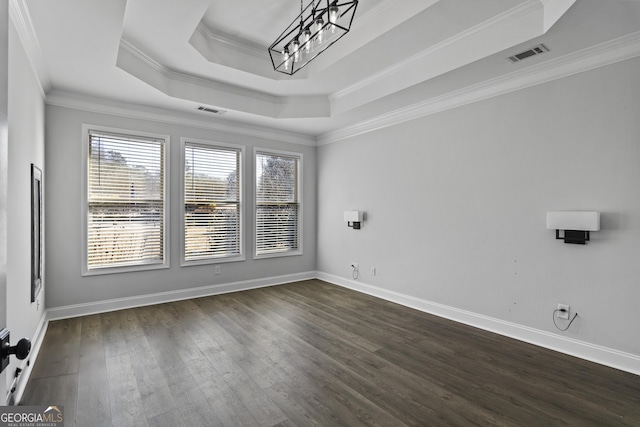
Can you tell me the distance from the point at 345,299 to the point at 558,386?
9.23 feet

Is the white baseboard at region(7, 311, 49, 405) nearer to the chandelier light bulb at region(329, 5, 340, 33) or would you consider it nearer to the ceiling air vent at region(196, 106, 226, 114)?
the ceiling air vent at region(196, 106, 226, 114)

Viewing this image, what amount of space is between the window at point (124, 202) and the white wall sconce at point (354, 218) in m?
2.83

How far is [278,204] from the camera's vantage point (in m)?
5.94

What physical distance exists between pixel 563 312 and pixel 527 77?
2391 mm

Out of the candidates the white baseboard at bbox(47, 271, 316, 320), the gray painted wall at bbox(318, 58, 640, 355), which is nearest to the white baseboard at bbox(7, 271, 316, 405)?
the white baseboard at bbox(47, 271, 316, 320)

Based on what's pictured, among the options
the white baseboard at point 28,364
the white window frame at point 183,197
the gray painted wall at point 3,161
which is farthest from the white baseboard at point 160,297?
the gray painted wall at point 3,161

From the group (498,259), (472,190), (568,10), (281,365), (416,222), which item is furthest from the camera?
(416,222)

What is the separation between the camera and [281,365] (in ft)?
9.41

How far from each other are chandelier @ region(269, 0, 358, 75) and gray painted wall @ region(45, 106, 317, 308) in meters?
2.09

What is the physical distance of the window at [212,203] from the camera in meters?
4.98

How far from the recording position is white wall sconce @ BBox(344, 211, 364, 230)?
537 centimetres

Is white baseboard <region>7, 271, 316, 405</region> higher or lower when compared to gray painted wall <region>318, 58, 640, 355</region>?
lower

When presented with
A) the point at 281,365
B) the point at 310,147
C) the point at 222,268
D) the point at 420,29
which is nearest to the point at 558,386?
the point at 281,365

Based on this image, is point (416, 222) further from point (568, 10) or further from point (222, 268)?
point (222, 268)
